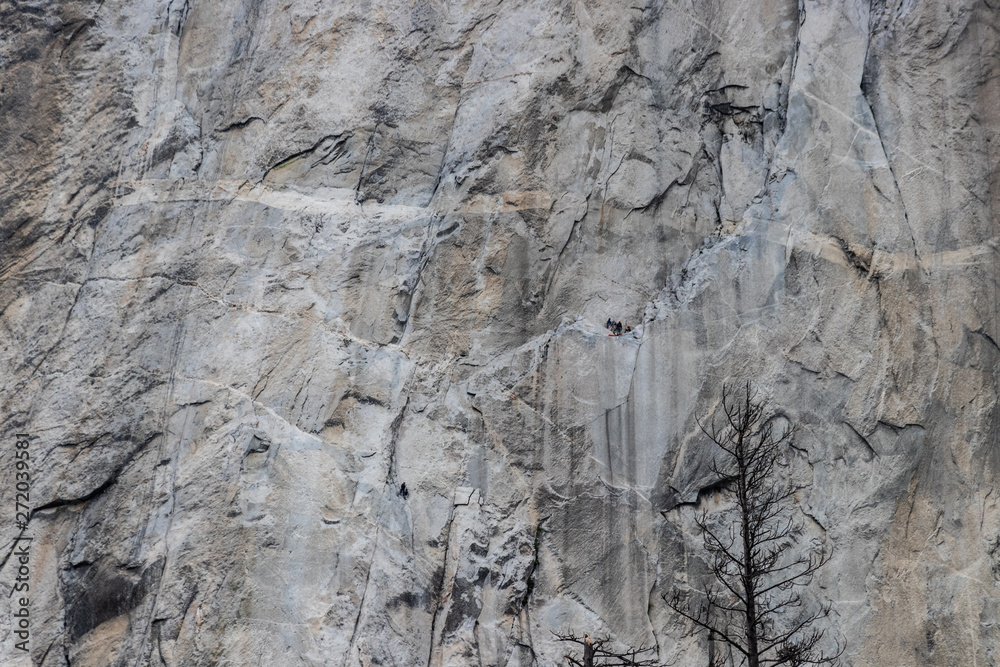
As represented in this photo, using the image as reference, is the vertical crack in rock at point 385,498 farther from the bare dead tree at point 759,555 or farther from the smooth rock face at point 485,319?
the bare dead tree at point 759,555

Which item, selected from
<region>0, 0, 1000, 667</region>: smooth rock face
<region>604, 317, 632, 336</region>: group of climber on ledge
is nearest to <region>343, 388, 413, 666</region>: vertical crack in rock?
<region>0, 0, 1000, 667</region>: smooth rock face

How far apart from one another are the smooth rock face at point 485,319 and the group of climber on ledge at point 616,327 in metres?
0.13

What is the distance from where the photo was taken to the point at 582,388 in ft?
34.5

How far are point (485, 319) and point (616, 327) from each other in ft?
4.95

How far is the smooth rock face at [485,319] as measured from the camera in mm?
10055

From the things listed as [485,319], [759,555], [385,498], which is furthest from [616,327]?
[385,498]

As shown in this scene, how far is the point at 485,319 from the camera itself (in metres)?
10.8

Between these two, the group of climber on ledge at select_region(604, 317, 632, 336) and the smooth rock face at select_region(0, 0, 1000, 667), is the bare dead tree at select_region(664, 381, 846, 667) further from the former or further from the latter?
the group of climber on ledge at select_region(604, 317, 632, 336)

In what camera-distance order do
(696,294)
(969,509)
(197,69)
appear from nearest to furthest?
(969,509) < (696,294) < (197,69)

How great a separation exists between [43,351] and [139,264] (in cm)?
150

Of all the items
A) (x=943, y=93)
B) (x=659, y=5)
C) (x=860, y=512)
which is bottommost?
(x=860, y=512)

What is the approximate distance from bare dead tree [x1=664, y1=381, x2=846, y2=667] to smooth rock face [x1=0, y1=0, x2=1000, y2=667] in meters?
0.21

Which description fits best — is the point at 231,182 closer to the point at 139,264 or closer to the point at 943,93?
the point at 139,264

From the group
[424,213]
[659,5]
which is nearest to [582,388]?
[424,213]
